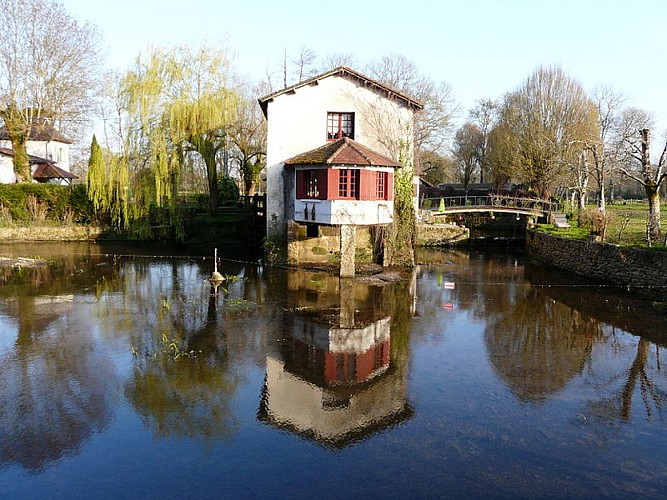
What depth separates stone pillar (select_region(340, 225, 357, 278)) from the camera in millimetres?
23203

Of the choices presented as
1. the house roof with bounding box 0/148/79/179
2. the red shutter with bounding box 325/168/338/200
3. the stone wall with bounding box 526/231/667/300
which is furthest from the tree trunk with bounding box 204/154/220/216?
the stone wall with bounding box 526/231/667/300

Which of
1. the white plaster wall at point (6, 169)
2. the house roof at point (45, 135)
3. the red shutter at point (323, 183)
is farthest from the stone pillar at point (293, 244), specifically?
the white plaster wall at point (6, 169)

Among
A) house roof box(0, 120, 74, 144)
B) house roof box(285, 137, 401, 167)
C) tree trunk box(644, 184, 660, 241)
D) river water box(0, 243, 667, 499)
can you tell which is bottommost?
river water box(0, 243, 667, 499)

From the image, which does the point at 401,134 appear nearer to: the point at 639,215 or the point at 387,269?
the point at 387,269

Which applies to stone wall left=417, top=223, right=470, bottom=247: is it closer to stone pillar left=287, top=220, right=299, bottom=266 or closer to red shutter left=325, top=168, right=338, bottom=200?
stone pillar left=287, top=220, right=299, bottom=266

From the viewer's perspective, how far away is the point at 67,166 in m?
55.7

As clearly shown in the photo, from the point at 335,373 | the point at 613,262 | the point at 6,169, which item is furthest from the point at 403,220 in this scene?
the point at 6,169

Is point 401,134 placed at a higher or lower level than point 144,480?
higher

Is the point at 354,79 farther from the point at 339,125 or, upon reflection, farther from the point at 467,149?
the point at 467,149

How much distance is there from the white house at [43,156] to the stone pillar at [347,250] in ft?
99.6

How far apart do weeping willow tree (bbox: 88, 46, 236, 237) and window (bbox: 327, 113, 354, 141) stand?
29.9ft

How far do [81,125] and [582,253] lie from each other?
37.7 m

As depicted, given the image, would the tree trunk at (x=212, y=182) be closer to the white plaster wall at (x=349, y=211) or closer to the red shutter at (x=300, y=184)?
the red shutter at (x=300, y=184)

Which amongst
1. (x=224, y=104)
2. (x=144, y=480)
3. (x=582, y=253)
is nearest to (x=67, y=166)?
(x=224, y=104)
